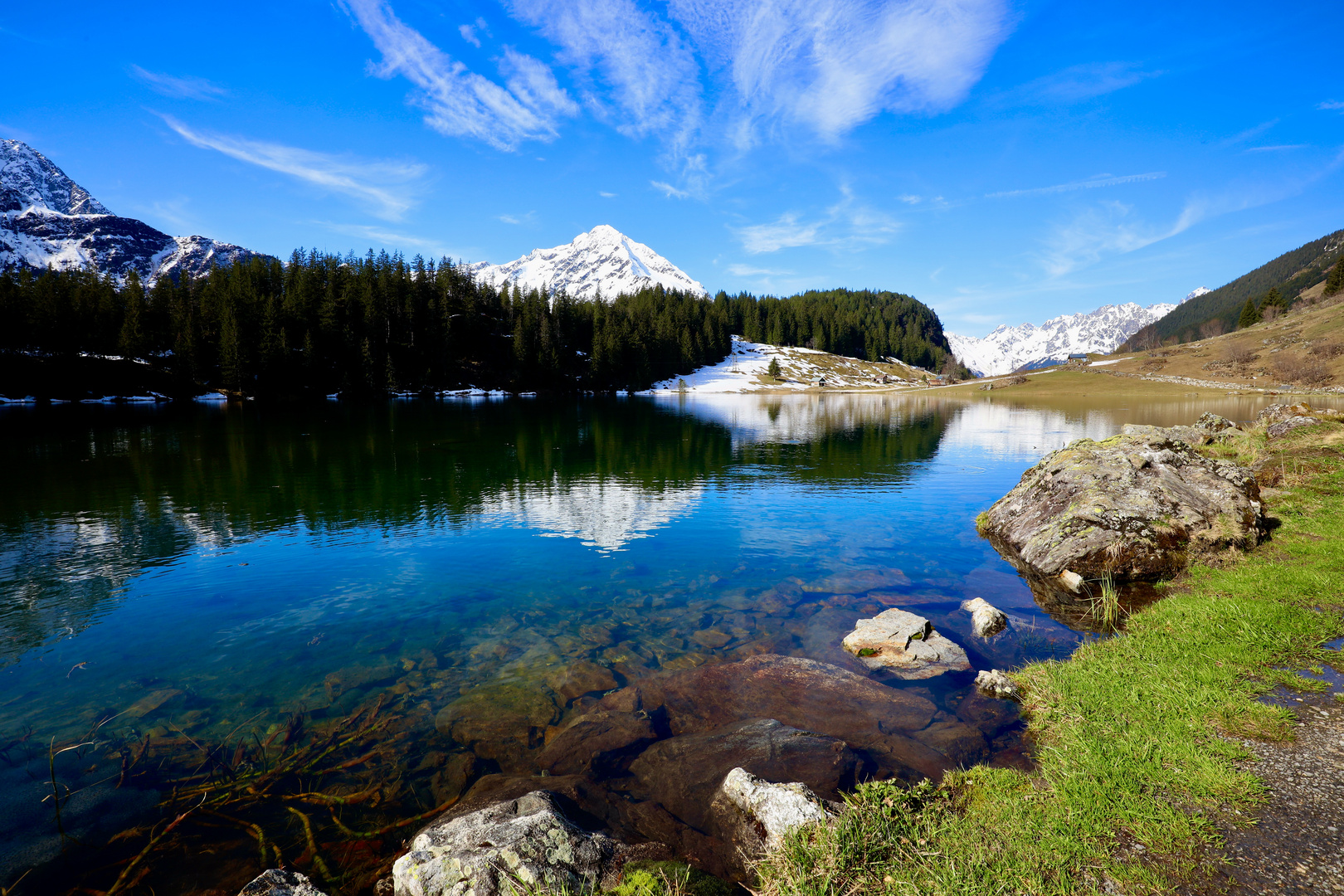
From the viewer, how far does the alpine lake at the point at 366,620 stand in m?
8.07

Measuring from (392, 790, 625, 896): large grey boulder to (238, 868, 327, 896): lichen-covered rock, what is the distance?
879mm

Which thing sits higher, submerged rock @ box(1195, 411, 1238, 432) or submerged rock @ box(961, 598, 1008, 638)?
submerged rock @ box(1195, 411, 1238, 432)

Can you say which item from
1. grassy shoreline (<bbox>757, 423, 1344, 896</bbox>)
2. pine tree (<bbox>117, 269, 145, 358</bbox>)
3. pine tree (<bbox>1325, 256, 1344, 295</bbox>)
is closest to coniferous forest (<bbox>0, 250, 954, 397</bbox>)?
pine tree (<bbox>117, 269, 145, 358</bbox>)

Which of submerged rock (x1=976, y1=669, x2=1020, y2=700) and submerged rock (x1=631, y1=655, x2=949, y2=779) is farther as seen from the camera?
submerged rock (x1=976, y1=669, x2=1020, y2=700)

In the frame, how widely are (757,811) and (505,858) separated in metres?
3.10

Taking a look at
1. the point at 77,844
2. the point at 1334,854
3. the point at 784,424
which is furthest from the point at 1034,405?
the point at 77,844

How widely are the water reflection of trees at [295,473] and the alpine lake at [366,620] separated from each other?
0.26 m

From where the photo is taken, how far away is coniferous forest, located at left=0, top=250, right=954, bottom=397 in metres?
102

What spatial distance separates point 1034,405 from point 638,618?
110281 millimetres

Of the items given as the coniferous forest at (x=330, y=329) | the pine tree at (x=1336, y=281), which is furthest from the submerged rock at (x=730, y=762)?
the pine tree at (x=1336, y=281)

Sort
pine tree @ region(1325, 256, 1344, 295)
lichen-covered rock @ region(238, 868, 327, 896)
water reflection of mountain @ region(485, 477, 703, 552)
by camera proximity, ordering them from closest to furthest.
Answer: lichen-covered rock @ region(238, 868, 327, 896) < water reflection of mountain @ region(485, 477, 703, 552) < pine tree @ region(1325, 256, 1344, 295)

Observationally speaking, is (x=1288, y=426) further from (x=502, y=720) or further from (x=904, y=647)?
(x=502, y=720)

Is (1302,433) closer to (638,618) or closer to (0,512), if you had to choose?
(638,618)

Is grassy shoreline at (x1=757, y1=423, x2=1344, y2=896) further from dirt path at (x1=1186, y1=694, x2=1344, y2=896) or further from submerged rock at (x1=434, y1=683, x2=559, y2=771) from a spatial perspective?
submerged rock at (x1=434, y1=683, x2=559, y2=771)
